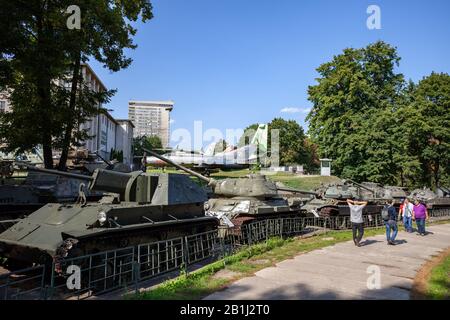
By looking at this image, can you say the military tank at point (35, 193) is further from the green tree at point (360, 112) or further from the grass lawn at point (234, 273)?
the green tree at point (360, 112)

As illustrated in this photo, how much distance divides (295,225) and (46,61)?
10653 mm

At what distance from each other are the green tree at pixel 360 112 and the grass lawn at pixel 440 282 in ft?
73.7

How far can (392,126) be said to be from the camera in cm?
3070

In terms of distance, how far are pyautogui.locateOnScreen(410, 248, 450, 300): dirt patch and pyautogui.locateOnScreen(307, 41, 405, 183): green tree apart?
20920 mm

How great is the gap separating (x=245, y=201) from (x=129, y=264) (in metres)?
5.74

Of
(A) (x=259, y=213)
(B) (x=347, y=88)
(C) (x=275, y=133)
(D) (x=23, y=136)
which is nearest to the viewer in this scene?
(A) (x=259, y=213)

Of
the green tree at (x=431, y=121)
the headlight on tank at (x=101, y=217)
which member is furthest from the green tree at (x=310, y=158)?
the headlight on tank at (x=101, y=217)

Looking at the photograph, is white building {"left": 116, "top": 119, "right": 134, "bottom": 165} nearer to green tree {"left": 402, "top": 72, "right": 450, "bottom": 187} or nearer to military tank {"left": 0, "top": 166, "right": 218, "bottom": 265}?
green tree {"left": 402, "top": 72, "right": 450, "bottom": 187}

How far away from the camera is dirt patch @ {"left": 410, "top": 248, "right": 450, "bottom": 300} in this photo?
6.55 m

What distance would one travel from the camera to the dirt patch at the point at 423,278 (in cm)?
655

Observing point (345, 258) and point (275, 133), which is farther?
point (275, 133)

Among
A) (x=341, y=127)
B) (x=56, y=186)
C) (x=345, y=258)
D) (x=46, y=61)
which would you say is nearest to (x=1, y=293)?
(x=345, y=258)

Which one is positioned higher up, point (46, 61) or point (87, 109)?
point (46, 61)
